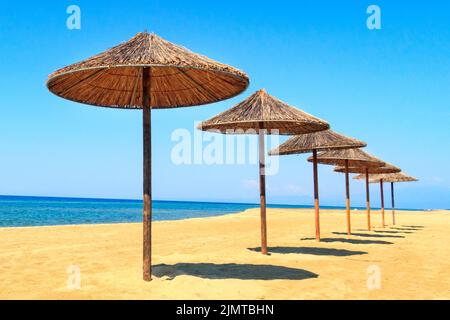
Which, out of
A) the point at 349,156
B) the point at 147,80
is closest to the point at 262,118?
the point at 147,80

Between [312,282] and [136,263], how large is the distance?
3.81 m

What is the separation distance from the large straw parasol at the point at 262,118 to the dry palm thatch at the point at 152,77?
144 centimetres

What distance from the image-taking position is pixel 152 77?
25.9 ft

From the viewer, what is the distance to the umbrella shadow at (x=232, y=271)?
24.2ft

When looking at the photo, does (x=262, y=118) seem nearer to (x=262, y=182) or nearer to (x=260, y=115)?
(x=260, y=115)

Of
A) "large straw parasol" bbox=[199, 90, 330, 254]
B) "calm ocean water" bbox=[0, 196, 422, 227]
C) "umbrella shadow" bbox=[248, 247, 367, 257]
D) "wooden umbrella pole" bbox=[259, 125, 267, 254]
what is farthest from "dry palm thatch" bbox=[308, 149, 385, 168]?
"calm ocean water" bbox=[0, 196, 422, 227]

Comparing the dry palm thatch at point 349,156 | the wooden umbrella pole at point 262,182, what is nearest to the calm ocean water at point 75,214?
the dry palm thatch at point 349,156

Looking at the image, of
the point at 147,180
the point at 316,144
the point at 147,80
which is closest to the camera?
the point at 147,180

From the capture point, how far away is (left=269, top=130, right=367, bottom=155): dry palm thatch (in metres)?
12.6

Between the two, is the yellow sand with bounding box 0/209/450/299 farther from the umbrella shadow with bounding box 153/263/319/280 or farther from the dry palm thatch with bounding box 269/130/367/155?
the dry palm thatch with bounding box 269/130/367/155

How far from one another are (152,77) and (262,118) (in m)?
2.62
